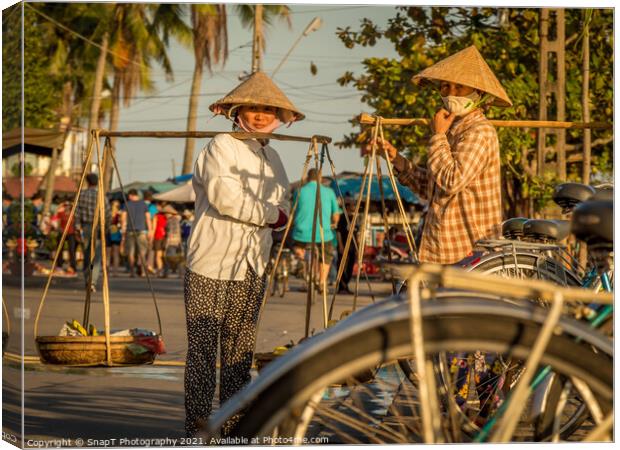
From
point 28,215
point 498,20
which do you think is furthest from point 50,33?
point 28,215

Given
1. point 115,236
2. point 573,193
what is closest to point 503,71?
point 573,193

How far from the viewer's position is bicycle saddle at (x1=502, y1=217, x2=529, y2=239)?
6.62 m

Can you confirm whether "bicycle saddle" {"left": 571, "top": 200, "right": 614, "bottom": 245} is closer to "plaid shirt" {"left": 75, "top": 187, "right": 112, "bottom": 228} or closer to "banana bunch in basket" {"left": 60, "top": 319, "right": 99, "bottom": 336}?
"banana bunch in basket" {"left": 60, "top": 319, "right": 99, "bottom": 336}

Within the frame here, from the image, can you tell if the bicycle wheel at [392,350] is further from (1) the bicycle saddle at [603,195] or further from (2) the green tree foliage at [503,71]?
(2) the green tree foliage at [503,71]

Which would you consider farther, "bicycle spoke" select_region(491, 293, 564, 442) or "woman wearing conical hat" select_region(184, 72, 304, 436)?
"woman wearing conical hat" select_region(184, 72, 304, 436)

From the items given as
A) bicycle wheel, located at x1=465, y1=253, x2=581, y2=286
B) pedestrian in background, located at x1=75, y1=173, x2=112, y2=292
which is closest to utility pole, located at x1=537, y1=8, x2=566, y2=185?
bicycle wheel, located at x1=465, y1=253, x2=581, y2=286

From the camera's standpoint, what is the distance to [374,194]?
32.2 meters

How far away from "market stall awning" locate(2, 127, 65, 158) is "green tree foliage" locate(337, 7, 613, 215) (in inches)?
140

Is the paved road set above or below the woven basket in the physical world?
below

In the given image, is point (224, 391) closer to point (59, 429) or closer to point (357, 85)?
point (59, 429)

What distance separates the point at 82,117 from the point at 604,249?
4417 cm

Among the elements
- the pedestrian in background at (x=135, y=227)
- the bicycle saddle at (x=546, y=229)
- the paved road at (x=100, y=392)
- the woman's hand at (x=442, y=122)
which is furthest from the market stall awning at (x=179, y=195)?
the woman's hand at (x=442, y=122)

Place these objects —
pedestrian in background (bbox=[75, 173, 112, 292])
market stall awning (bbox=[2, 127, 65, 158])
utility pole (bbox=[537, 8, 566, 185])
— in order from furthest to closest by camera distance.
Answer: pedestrian in background (bbox=[75, 173, 112, 292]), utility pole (bbox=[537, 8, 566, 185]), market stall awning (bbox=[2, 127, 65, 158])

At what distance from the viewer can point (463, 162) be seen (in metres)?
5.78
